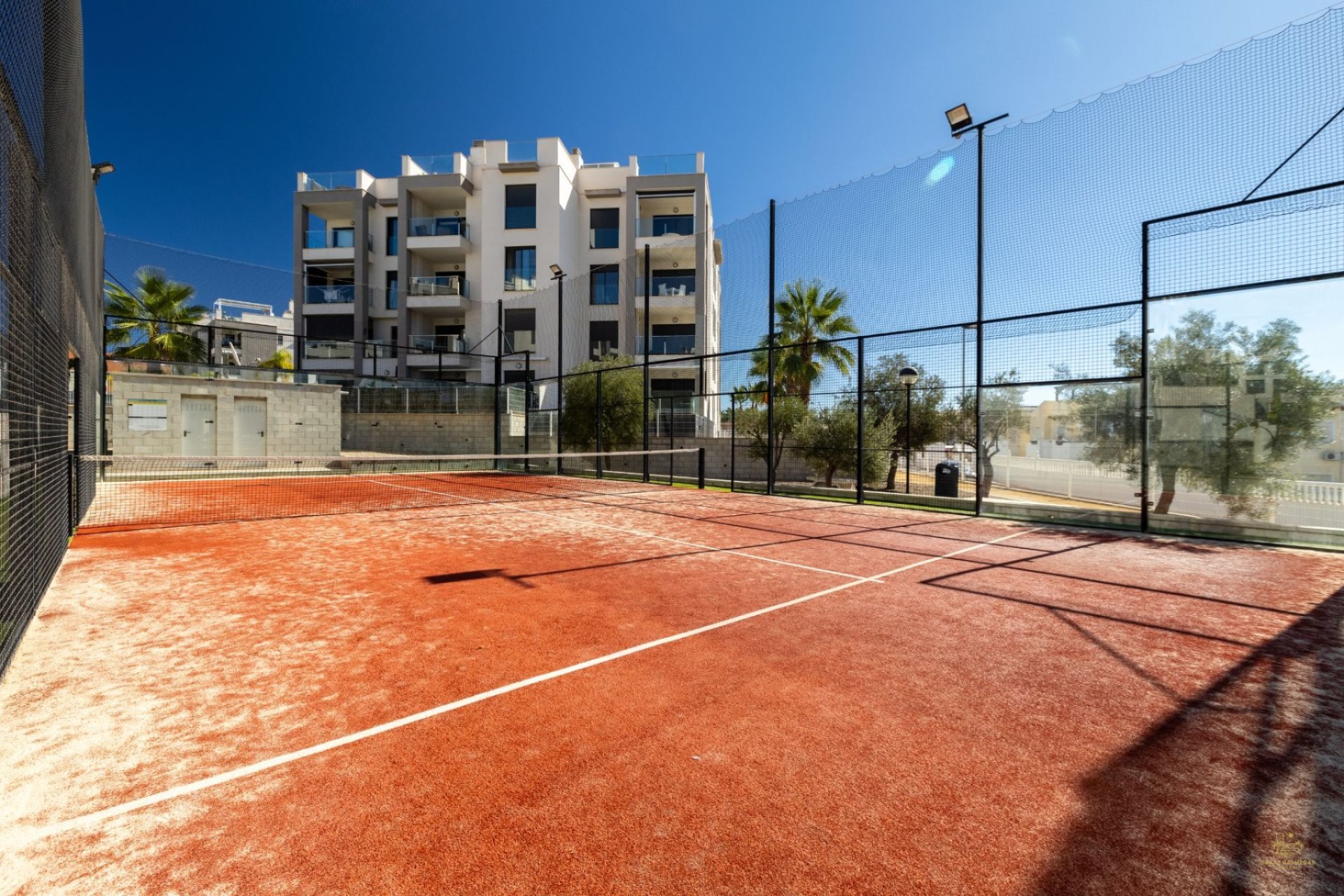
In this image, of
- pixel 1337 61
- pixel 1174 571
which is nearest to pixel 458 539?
pixel 1174 571

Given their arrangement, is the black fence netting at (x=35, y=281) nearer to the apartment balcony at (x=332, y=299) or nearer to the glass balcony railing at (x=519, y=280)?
the glass balcony railing at (x=519, y=280)

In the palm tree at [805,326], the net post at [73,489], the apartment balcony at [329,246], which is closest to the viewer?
the net post at [73,489]

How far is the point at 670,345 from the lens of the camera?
28.9 metres

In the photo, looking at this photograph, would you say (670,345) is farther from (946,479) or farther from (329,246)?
(329,246)

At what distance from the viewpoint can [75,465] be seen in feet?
26.1

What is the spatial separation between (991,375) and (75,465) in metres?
14.2

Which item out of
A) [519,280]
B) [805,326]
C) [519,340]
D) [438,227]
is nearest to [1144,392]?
[805,326]

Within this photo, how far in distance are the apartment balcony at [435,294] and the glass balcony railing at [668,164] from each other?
12.3 meters

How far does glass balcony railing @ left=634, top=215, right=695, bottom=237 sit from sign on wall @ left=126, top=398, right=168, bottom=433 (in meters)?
22.4

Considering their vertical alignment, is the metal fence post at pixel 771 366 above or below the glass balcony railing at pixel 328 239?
below

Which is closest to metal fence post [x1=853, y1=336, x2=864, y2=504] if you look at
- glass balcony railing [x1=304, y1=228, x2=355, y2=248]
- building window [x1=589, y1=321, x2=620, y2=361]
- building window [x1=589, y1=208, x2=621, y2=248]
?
building window [x1=589, y1=321, x2=620, y2=361]

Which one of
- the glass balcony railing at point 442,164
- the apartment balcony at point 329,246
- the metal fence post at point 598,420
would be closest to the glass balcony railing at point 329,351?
the apartment balcony at point 329,246

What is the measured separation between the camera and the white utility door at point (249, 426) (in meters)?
19.7

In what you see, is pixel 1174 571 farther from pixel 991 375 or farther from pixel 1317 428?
pixel 991 375
